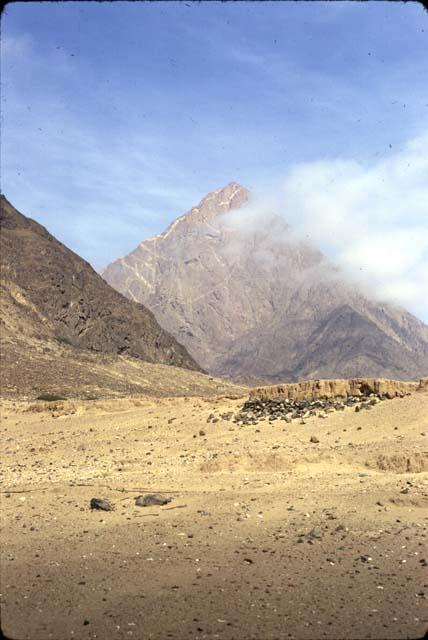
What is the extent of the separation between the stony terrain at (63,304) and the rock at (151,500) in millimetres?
73171

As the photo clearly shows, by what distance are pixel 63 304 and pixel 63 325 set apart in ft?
17.5

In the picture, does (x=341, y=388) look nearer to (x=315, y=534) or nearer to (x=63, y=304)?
(x=315, y=534)

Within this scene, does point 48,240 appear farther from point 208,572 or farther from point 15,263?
point 208,572

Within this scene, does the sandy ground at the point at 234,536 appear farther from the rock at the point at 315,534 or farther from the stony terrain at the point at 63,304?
the stony terrain at the point at 63,304

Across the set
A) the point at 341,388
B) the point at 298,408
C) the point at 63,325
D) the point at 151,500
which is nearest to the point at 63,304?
the point at 63,325

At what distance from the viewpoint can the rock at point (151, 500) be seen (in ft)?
30.0

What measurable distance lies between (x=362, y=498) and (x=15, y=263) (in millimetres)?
103112

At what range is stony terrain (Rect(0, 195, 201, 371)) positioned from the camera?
89444 millimetres

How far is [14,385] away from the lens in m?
50.9

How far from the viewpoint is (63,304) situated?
100 meters

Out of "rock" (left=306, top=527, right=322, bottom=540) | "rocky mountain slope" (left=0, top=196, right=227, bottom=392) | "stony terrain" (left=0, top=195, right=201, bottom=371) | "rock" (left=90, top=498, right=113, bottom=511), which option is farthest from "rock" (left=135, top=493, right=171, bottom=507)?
"stony terrain" (left=0, top=195, right=201, bottom=371)

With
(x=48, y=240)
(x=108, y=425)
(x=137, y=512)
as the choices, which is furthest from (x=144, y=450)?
(x=48, y=240)

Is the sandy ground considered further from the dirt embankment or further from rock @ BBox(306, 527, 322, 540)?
the dirt embankment

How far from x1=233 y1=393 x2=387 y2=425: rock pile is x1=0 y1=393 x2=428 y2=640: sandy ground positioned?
717 mm
